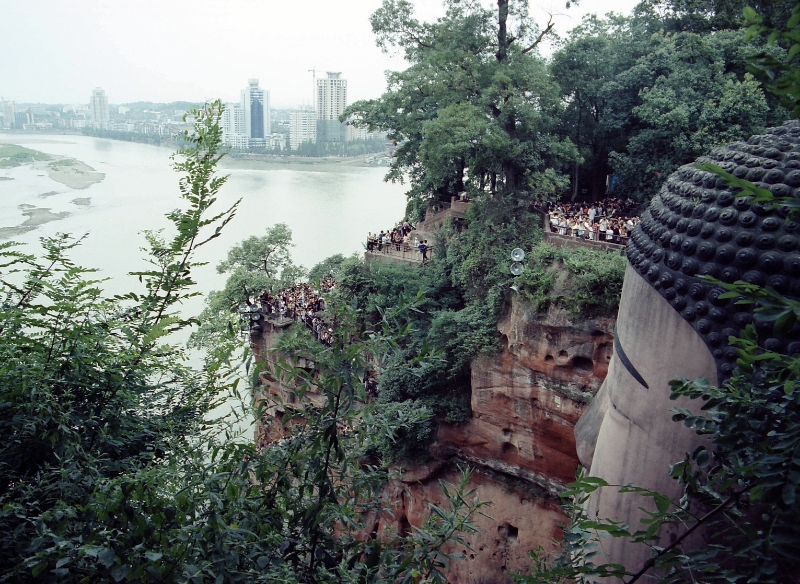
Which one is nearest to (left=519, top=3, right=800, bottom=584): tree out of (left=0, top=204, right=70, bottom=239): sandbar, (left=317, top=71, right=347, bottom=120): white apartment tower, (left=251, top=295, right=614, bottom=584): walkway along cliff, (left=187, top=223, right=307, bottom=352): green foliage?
(left=251, top=295, right=614, bottom=584): walkway along cliff

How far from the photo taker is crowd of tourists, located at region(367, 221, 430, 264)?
15803 millimetres

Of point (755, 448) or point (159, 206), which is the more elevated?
point (755, 448)

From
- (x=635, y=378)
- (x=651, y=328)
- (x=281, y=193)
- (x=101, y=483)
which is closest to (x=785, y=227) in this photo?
(x=651, y=328)

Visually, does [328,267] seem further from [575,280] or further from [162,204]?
[162,204]

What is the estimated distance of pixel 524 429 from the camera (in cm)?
1185

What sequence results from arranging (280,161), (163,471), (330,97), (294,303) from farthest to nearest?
1. (330,97)
2. (280,161)
3. (294,303)
4. (163,471)

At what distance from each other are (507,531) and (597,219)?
660 cm

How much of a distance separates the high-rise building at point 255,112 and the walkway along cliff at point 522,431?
3451 centimetres

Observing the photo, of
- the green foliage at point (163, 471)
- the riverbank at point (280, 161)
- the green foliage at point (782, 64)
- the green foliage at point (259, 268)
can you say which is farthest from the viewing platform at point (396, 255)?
the riverbank at point (280, 161)

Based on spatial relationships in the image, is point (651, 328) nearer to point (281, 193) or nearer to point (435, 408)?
point (435, 408)

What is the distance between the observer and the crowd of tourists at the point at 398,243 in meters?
15.8

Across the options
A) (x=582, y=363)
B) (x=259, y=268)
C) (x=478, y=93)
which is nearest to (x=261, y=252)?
(x=259, y=268)

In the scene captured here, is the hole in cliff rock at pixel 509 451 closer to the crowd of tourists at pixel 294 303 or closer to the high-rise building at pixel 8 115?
the crowd of tourists at pixel 294 303

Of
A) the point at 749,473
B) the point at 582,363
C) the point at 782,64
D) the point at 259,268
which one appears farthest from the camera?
the point at 259,268
